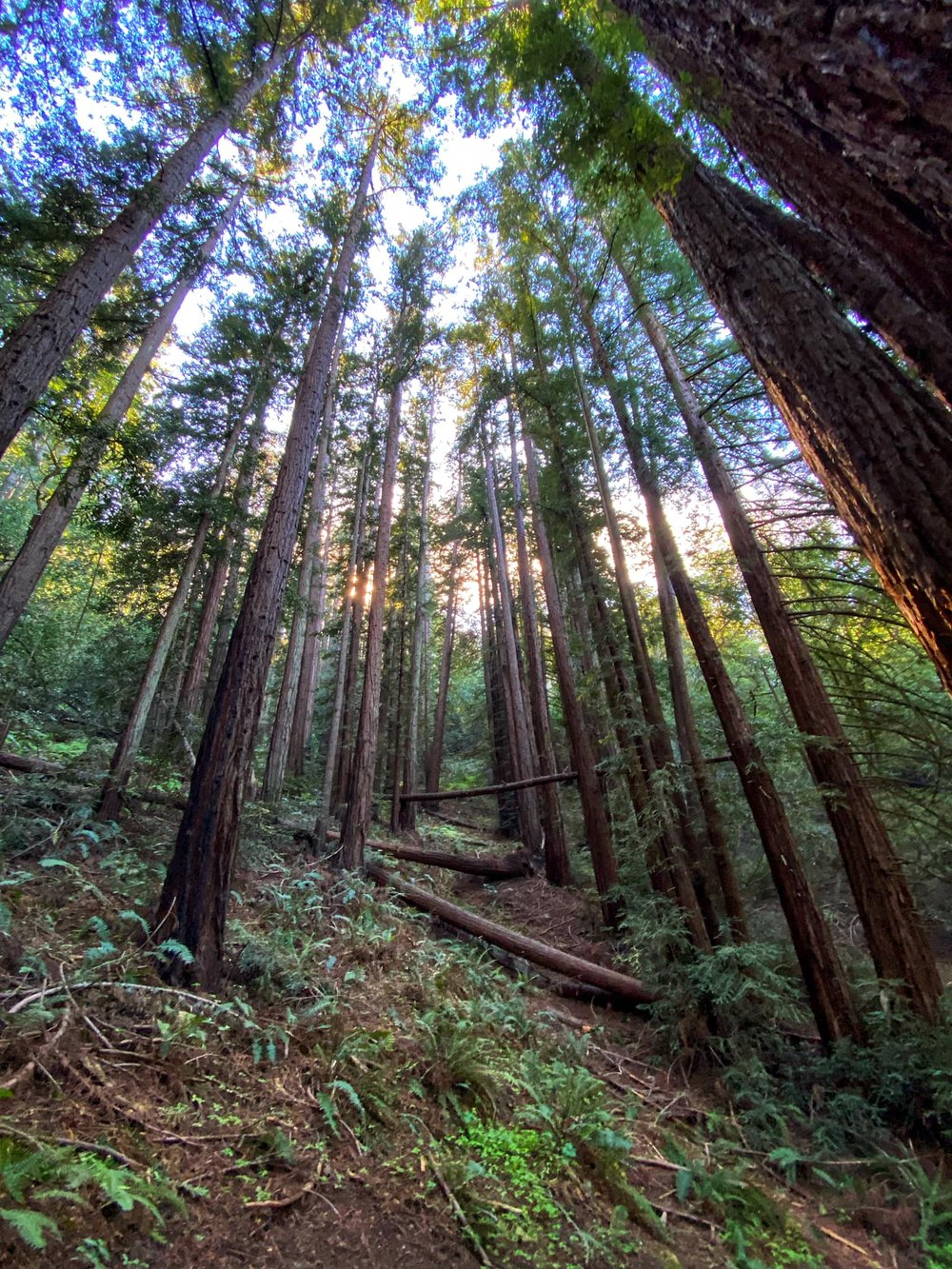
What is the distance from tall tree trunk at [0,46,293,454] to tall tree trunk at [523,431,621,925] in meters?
5.79

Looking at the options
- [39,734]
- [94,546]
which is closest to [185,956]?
[39,734]

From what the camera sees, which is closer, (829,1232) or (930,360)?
(930,360)

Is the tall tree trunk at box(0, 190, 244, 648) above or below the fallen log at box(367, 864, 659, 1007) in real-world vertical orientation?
above

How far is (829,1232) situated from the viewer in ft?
9.84

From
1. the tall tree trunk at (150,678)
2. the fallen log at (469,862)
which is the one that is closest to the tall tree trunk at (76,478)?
the tall tree trunk at (150,678)

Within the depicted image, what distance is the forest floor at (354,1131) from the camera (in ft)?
6.56

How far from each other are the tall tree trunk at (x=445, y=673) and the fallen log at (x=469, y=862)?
6549 millimetres

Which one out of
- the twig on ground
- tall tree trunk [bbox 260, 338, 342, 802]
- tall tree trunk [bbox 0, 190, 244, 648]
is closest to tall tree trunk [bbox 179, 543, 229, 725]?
A: tall tree trunk [bbox 260, 338, 342, 802]

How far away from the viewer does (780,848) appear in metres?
4.90

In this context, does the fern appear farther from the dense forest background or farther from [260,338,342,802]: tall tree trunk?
[260,338,342,802]: tall tree trunk

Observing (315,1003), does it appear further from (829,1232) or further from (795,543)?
(795,543)

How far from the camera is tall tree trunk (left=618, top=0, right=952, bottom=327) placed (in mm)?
1771

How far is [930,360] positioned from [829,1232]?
4950 millimetres

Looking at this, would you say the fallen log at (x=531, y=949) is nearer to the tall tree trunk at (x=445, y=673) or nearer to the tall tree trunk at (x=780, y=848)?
the tall tree trunk at (x=780, y=848)
